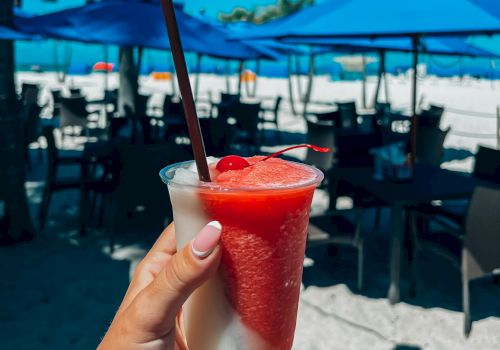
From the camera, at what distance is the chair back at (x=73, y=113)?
8867 mm

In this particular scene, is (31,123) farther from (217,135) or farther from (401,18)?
(401,18)

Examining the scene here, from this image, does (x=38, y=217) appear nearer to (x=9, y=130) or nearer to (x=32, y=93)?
(x=9, y=130)

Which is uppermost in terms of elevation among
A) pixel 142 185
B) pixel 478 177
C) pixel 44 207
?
pixel 478 177

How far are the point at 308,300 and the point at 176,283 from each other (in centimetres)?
299

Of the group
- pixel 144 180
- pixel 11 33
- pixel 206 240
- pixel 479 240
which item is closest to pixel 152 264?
pixel 206 240

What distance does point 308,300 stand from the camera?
12.5ft

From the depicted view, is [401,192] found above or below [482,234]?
above

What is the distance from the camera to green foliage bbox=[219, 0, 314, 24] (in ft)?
192

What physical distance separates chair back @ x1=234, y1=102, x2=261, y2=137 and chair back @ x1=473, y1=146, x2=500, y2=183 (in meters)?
4.93

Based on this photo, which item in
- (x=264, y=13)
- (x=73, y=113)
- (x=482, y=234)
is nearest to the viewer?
(x=482, y=234)

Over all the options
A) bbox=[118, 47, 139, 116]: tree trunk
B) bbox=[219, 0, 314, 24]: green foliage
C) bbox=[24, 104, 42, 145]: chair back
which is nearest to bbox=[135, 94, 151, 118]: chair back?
bbox=[118, 47, 139, 116]: tree trunk

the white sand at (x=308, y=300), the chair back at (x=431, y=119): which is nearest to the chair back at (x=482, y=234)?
the white sand at (x=308, y=300)

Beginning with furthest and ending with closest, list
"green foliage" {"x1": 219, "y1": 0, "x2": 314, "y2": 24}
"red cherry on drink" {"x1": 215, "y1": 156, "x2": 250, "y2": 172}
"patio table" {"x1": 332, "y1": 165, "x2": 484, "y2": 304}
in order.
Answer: "green foliage" {"x1": 219, "y1": 0, "x2": 314, "y2": 24}
"patio table" {"x1": 332, "y1": 165, "x2": 484, "y2": 304}
"red cherry on drink" {"x1": 215, "y1": 156, "x2": 250, "y2": 172}

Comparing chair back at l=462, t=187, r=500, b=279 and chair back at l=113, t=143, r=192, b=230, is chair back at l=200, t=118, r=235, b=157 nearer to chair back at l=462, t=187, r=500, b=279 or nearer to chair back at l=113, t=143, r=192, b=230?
chair back at l=113, t=143, r=192, b=230
